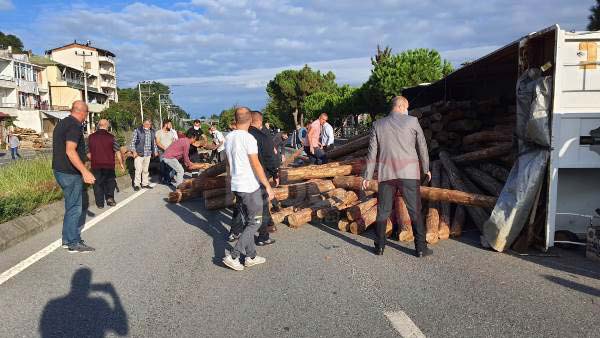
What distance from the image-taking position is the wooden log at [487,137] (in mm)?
9235

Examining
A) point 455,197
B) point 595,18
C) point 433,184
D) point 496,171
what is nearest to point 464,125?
point 433,184

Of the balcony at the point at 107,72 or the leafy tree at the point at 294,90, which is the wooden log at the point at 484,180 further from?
the balcony at the point at 107,72

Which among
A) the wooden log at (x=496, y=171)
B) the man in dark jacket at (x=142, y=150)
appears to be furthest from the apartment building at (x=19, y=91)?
the wooden log at (x=496, y=171)

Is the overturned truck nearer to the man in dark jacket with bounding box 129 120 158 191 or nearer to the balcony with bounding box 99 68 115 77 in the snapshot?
the man in dark jacket with bounding box 129 120 158 191

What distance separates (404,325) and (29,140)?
53.2m

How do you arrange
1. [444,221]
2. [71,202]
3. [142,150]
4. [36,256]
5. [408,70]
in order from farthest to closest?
[408,70], [142,150], [444,221], [71,202], [36,256]

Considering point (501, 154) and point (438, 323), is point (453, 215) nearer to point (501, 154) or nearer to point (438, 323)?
point (501, 154)

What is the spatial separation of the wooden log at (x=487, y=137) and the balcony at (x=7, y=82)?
6278cm

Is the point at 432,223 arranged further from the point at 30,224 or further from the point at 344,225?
the point at 30,224

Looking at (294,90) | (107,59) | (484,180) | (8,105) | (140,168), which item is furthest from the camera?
(107,59)

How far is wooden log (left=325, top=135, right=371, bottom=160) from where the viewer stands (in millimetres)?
11513

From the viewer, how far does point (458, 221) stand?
721 centimetres

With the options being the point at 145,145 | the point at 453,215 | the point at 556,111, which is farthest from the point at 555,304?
the point at 145,145

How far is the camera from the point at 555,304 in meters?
4.39
